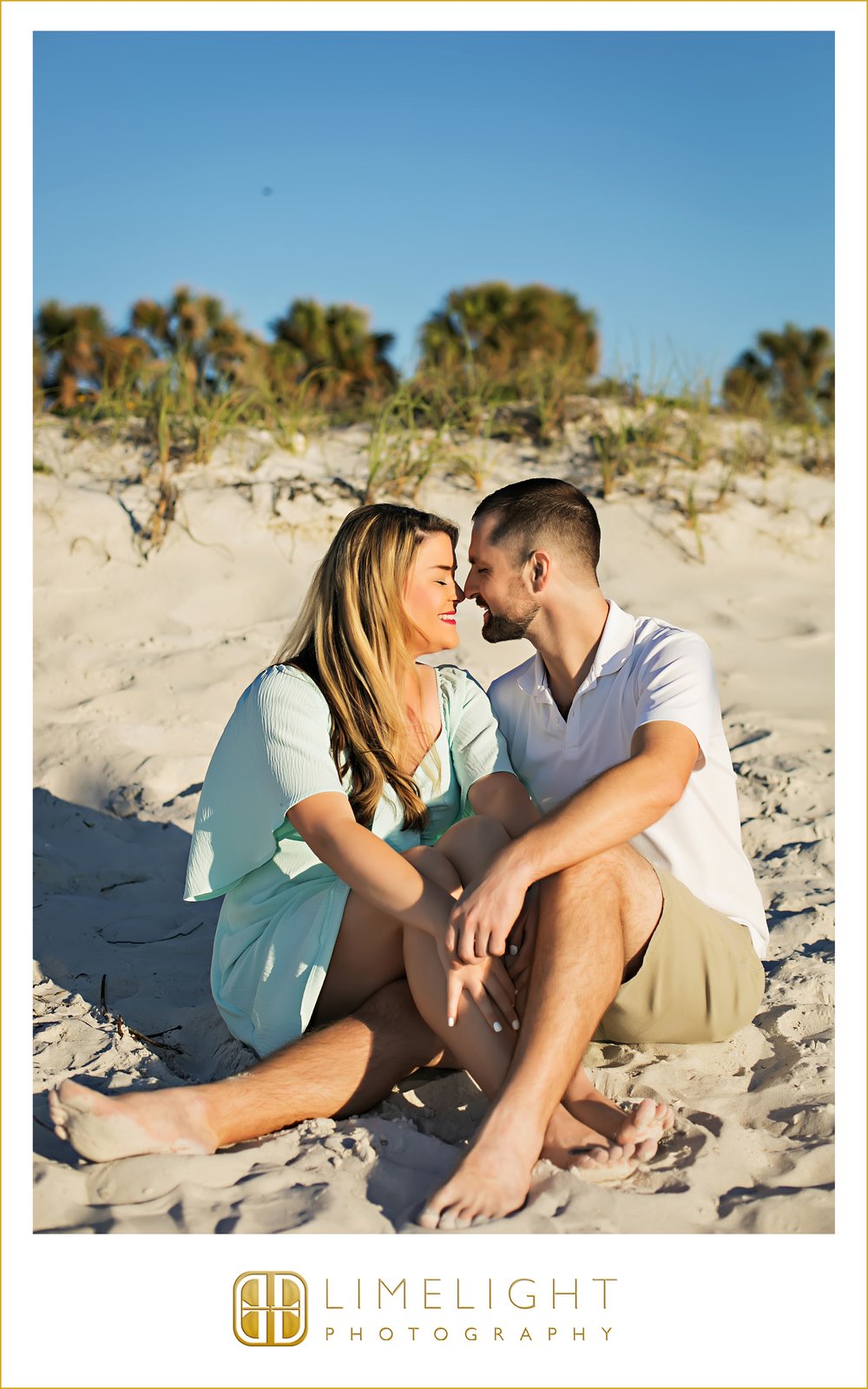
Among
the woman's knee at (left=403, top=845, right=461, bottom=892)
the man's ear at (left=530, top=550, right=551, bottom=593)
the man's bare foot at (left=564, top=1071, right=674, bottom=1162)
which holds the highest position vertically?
the man's ear at (left=530, top=550, right=551, bottom=593)

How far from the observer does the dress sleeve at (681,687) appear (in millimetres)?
2518

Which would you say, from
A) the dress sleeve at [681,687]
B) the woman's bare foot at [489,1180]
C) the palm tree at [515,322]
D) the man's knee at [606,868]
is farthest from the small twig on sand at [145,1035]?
the palm tree at [515,322]

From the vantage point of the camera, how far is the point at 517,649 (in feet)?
17.2

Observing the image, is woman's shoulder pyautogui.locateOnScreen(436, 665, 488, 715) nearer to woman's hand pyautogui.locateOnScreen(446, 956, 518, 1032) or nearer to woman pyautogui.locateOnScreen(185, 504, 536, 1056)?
woman pyautogui.locateOnScreen(185, 504, 536, 1056)

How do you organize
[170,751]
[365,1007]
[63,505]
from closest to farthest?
1. [365,1007]
2. [170,751]
3. [63,505]

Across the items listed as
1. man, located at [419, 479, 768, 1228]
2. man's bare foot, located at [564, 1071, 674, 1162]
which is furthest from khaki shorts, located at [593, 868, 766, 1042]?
man's bare foot, located at [564, 1071, 674, 1162]

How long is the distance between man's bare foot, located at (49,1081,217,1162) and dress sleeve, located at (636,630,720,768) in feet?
3.95

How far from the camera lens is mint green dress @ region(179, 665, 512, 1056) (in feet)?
7.78

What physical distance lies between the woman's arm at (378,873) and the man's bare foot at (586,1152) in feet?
1.34

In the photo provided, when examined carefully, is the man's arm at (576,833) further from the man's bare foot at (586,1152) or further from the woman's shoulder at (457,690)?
the woman's shoulder at (457,690)

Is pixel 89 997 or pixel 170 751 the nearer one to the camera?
pixel 89 997
